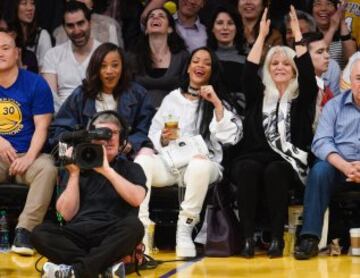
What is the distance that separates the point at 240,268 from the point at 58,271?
1365 mm

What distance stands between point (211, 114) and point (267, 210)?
0.83 meters

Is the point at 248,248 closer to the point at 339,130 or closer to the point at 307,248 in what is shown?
the point at 307,248

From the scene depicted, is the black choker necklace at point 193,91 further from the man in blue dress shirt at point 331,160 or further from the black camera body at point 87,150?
the black camera body at point 87,150

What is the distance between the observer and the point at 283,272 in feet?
22.1

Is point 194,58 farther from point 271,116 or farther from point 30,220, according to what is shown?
point 30,220

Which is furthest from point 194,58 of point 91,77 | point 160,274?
point 160,274

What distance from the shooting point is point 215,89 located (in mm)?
7961

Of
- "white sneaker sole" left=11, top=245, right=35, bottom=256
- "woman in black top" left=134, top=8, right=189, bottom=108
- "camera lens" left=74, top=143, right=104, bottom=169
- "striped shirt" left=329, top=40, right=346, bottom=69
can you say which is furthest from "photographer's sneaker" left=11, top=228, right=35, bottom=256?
"striped shirt" left=329, top=40, right=346, bottom=69

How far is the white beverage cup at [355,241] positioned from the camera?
289 inches

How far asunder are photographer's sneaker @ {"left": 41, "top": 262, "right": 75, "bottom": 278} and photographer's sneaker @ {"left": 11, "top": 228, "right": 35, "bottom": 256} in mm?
1156

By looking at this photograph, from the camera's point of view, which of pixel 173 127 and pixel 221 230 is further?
pixel 173 127

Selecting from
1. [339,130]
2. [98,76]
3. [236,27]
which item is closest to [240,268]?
[339,130]

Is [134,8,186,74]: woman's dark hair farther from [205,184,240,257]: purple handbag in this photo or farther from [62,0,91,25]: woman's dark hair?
[205,184,240,257]: purple handbag

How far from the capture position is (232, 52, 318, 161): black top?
25.2 feet
